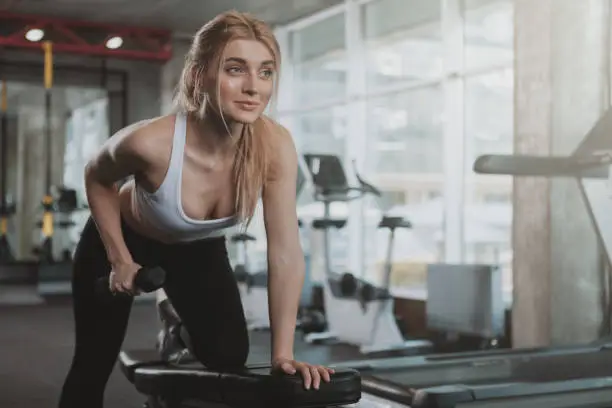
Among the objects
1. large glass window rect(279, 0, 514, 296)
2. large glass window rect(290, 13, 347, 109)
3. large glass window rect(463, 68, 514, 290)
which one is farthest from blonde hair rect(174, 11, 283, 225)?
large glass window rect(290, 13, 347, 109)

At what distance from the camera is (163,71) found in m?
8.48

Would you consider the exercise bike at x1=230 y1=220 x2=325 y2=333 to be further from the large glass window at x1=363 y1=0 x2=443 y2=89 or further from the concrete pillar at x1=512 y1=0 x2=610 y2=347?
the concrete pillar at x1=512 y1=0 x2=610 y2=347

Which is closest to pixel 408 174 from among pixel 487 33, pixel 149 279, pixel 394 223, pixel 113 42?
pixel 487 33

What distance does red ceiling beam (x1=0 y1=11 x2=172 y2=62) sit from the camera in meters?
7.53

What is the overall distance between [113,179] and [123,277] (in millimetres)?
220

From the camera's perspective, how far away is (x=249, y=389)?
5.27 feet

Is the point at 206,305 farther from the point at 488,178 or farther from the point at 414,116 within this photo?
the point at 414,116

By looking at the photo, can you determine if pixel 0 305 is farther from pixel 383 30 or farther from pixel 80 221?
pixel 383 30

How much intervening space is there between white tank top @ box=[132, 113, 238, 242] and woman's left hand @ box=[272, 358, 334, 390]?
305mm

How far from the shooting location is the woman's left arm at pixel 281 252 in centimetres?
161

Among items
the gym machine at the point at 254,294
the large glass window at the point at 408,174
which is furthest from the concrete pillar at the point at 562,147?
the gym machine at the point at 254,294

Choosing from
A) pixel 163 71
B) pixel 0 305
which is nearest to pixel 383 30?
pixel 163 71

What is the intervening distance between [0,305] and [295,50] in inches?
133

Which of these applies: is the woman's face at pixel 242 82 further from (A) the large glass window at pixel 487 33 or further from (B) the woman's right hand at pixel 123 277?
(A) the large glass window at pixel 487 33
